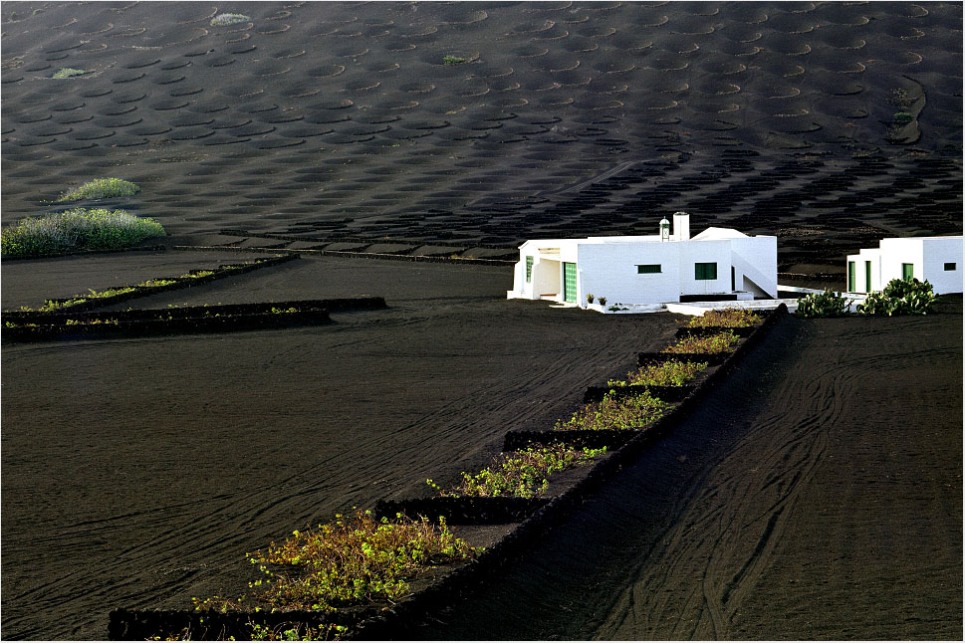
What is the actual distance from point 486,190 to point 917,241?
1981 inches

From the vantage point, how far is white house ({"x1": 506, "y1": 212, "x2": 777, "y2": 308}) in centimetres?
4122

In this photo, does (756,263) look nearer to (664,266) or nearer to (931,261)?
(664,266)

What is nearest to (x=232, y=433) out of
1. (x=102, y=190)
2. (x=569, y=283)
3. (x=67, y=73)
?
(x=569, y=283)

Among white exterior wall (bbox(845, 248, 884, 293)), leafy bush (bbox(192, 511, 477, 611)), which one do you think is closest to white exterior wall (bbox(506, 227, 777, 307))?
white exterior wall (bbox(845, 248, 884, 293))

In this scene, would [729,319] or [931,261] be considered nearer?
[729,319]

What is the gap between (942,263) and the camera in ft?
141

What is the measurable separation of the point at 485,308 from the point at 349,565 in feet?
101

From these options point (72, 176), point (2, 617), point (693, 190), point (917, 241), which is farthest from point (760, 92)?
point (2, 617)

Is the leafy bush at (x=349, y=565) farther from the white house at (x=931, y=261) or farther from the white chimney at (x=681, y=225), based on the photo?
the white house at (x=931, y=261)

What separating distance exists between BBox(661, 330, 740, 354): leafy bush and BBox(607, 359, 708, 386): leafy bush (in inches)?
66.0

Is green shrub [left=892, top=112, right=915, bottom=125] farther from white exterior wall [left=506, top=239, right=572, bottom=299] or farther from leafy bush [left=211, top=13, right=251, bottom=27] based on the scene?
leafy bush [left=211, top=13, right=251, bottom=27]

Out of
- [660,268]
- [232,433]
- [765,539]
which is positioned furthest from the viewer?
[660,268]

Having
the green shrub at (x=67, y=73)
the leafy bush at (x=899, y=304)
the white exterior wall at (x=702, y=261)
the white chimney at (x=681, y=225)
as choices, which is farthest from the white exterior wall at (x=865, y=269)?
the green shrub at (x=67, y=73)

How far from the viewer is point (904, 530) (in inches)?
550
